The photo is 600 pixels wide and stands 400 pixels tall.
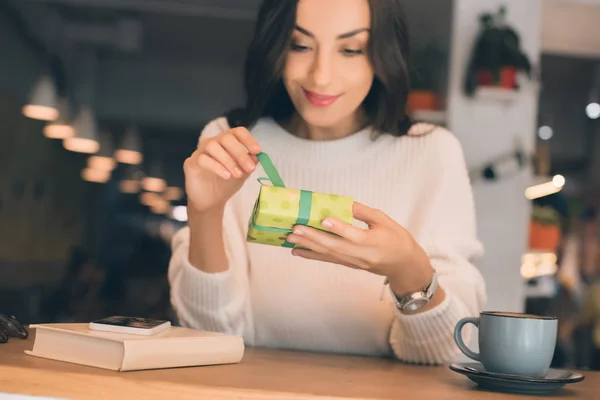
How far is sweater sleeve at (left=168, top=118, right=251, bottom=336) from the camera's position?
1.21m

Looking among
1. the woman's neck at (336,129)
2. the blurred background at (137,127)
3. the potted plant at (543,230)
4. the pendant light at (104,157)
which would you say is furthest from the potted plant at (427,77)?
the woman's neck at (336,129)

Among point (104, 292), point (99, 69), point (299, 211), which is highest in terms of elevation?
point (99, 69)

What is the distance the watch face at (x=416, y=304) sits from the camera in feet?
3.51

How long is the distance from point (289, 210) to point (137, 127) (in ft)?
8.56

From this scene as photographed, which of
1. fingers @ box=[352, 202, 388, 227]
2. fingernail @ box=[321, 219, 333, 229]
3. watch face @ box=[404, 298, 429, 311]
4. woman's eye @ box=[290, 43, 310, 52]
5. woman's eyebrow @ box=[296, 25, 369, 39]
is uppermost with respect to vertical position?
woman's eyebrow @ box=[296, 25, 369, 39]

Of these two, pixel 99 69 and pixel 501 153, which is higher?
pixel 99 69

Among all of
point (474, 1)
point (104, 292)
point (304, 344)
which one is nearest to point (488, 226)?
point (474, 1)

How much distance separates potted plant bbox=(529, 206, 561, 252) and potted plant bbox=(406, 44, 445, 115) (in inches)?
29.7

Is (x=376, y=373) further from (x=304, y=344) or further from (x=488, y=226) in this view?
(x=488, y=226)

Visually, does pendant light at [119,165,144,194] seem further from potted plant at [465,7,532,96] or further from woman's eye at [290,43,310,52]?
woman's eye at [290,43,310,52]

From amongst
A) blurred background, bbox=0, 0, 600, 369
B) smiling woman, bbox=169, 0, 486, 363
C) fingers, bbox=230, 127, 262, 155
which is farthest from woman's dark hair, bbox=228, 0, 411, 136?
blurred background, bbox=0, 0, 600, 369

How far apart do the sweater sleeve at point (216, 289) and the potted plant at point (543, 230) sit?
2.48 m

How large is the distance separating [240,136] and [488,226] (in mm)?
2531

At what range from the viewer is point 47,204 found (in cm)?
333
